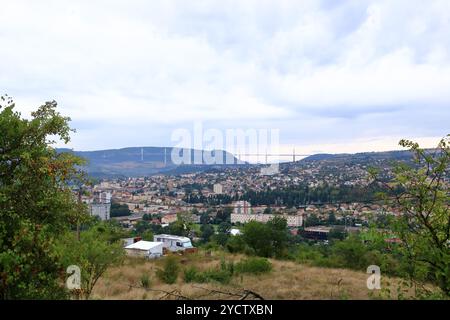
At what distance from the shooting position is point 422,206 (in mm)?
4621

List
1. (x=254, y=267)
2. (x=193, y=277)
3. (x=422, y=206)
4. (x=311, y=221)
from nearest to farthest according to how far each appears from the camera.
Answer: (x=422, y=206) < (x=193, y=277) < (x=254, y=267) < (x=311, y=221)

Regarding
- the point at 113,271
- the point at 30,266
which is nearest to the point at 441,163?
the point at 30,266

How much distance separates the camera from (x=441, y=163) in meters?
4.61

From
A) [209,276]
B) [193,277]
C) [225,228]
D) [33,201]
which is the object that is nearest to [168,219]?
[225,228]

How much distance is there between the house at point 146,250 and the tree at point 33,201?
63.9 feet

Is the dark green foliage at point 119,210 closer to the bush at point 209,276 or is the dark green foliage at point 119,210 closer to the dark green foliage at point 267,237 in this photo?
the dark green foliage at point 267,237

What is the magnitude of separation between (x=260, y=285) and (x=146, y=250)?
14.2 meters

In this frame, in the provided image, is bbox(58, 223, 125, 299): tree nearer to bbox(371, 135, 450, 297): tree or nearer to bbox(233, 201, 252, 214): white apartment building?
bbox(371, 135, 450, 297): tree

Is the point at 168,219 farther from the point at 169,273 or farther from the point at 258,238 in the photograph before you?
the point at 169,273

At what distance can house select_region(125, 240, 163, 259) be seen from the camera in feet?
81.7

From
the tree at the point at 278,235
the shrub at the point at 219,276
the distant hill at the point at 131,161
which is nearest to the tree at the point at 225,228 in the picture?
the tree at the point at 278,235

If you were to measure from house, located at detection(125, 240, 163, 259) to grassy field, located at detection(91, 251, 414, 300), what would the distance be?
588 centimetres

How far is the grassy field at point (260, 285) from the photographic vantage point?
10977mm

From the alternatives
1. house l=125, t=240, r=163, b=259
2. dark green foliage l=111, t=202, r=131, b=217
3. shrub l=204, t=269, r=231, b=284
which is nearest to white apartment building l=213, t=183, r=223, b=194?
dark green foliage l=111, t=202, r=131, b=217
